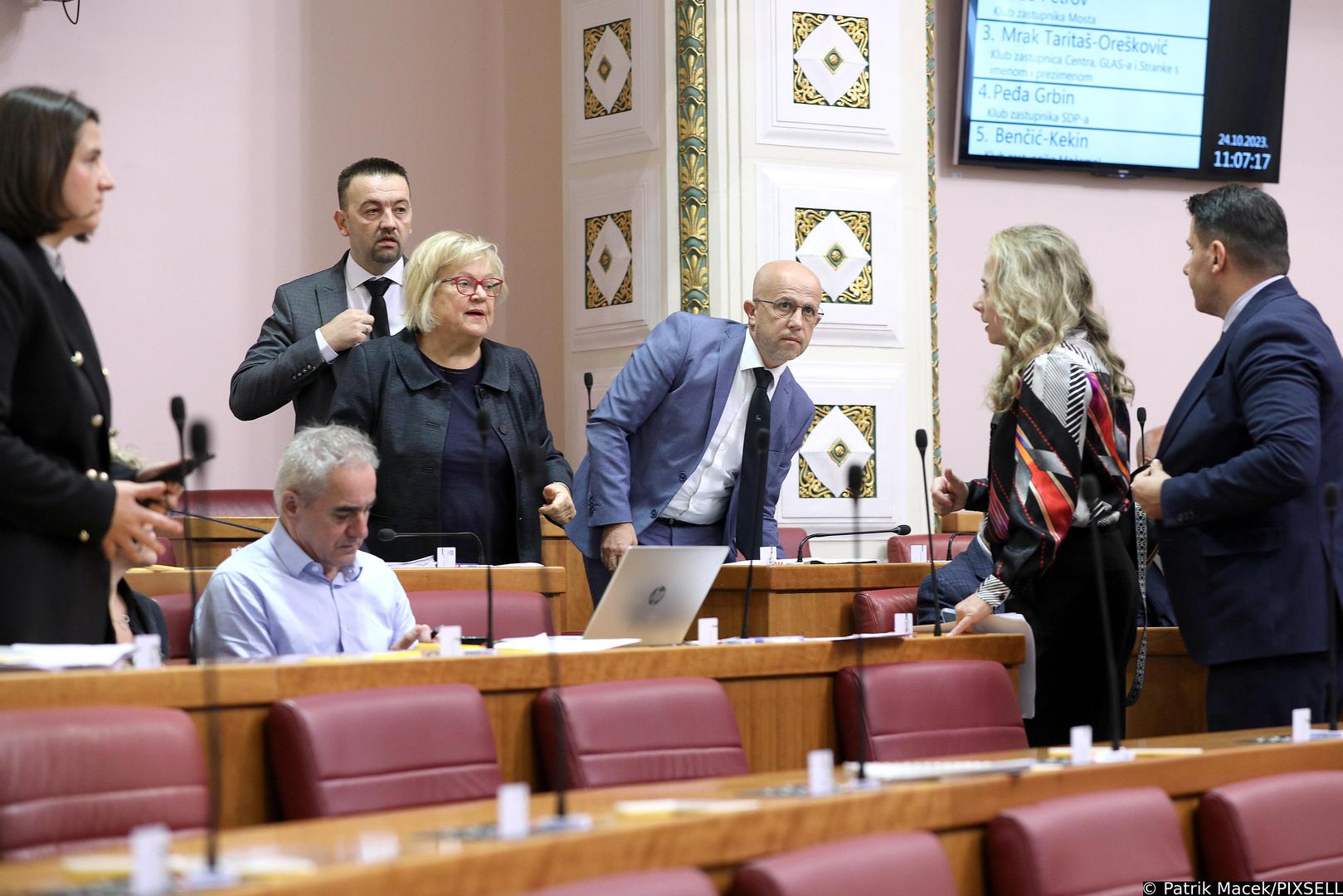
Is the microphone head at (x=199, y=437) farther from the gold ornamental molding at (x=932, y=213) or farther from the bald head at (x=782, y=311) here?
the gold ornamental molding at (x=932, y=213)

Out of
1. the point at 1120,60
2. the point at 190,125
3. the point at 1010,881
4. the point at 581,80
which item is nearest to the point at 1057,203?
the point at 1120,60

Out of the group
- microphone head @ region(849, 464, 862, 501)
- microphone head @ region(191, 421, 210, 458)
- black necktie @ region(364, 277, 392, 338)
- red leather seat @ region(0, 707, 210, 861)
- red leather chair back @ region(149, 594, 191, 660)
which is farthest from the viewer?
black necktie @ region(364, 277, 392, 338)

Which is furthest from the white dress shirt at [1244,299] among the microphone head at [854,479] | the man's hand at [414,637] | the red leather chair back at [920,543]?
the red leather chair back at [920,543]

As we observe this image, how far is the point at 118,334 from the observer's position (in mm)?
6152

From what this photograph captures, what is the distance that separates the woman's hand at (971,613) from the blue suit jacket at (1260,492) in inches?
14.9

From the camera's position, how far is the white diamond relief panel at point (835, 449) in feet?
19.7

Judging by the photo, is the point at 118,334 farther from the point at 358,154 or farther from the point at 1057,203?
the point at 1057,203

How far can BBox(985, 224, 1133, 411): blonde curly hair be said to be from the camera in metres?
3.31

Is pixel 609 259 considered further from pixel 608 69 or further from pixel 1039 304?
pixel 1039 304

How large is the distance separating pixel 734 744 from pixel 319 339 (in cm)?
202

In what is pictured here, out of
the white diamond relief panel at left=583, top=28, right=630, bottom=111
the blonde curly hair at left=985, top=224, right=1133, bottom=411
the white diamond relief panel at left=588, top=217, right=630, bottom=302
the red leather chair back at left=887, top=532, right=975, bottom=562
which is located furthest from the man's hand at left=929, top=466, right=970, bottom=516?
the white diamond relief panel at left=583, top=28, right=630, bottom=111

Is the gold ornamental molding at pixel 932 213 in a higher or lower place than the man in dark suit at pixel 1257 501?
higher

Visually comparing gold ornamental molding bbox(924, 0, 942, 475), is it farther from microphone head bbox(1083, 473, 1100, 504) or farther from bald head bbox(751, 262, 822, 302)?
microphone head bbox(1083, 473, 1100, 504)

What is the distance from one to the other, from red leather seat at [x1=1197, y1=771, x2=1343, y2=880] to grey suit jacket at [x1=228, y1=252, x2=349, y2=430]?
263 cm
